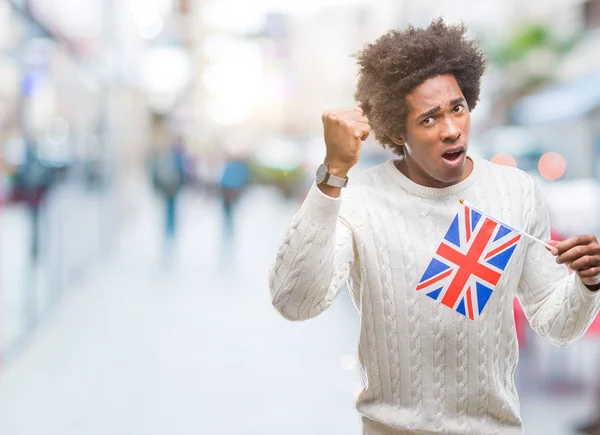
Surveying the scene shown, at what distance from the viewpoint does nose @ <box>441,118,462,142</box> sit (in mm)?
1774

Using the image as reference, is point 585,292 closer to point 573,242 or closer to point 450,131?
point 573,242

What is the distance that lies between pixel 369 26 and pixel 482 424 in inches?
Answer: 2422

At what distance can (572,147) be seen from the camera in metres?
29.0

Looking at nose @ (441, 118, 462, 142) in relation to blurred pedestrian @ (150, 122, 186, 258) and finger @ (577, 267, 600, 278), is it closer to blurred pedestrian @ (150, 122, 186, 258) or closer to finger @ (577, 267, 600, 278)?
finger @ (577, 267, 600, 278)

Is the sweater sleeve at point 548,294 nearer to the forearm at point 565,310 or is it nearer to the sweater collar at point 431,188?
the forearm at point 565,310

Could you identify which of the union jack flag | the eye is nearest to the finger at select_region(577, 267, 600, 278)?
the union jack flag

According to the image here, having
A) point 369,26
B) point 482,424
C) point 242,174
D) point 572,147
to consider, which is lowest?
point 482,424

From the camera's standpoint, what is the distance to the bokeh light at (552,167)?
12820 mm

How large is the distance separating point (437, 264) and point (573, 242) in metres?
0.27

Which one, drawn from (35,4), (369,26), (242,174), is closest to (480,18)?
(369,26)

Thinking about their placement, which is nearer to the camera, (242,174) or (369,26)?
(242,174)

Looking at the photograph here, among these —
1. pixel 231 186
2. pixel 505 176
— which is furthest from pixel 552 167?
pixel 505 176

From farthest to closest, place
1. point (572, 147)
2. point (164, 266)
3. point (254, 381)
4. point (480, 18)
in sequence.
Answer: point (480, 18) < point (572, 147) < point (164, 266) < point (254, 381)

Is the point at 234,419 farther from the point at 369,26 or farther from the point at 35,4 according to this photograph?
the point at 369,26
